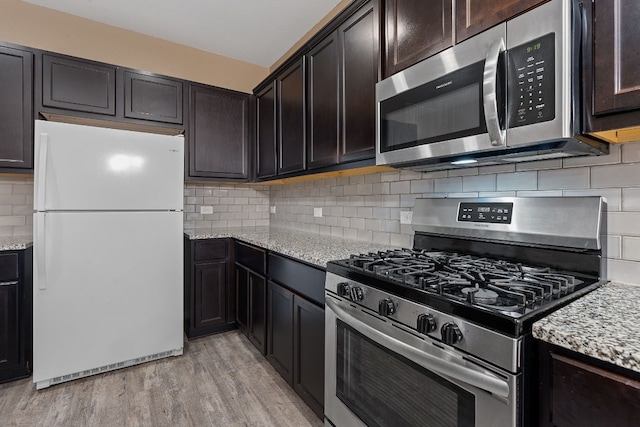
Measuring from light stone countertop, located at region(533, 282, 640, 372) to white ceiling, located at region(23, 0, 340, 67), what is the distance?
8.47 feet

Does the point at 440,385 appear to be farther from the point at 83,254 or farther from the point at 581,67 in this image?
the point at 83,254

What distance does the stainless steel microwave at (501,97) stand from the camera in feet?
3.12

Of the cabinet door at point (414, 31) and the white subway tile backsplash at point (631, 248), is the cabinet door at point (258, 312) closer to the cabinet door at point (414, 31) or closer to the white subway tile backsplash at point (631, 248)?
the cabinet door at point (414, 31)

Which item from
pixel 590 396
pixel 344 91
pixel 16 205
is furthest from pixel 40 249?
pixel 590 396

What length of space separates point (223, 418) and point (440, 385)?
133 cm

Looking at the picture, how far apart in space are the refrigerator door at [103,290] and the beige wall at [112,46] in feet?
5.14

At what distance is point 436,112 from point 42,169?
226 centimetres

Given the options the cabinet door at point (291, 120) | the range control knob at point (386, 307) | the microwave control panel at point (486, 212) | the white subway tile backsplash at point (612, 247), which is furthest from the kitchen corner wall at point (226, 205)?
the white subway tile backsplash at point (612, 247)

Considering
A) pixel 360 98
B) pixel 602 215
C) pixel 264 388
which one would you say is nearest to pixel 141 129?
pixel 360 98

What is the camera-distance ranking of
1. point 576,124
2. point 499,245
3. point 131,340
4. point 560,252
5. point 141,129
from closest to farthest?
point 576,124, point 560,252, point 499,245, point 131,340, point 141,129

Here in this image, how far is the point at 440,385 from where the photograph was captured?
964 millimetres

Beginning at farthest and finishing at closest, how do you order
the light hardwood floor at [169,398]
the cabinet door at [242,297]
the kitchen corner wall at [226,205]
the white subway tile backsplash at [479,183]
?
the kitchen corner wall at [226,205]
the cabinet door at [242,297]
the light hardwood floor at [169,398]
the white subway tile backsplash at [479,183]

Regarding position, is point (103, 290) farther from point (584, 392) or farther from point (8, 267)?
point (584, 392)

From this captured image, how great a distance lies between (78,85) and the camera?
2.39m
